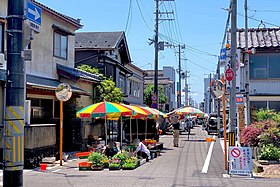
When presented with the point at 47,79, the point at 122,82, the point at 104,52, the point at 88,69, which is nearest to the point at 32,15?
the point at 47,79

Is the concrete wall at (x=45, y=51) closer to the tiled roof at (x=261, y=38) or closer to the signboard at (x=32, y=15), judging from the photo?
the tiled roof at (x=261, y=38)

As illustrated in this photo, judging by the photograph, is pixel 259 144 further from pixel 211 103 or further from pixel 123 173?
pixel 211 103

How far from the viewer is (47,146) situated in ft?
56.0

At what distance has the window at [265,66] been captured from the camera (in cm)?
2267

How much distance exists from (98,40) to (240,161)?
73.0ft

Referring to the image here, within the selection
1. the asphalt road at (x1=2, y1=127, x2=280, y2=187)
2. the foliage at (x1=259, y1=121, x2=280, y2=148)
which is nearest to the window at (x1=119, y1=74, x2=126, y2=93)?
the asphalt road at (x1=2, y1=127, x2=280, y2=187)

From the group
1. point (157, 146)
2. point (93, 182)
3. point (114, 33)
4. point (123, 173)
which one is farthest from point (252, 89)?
point (114, 33)

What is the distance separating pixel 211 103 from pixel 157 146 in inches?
2553

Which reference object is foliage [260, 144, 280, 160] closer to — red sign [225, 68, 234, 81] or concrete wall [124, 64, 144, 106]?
red sign [225, 68, 234, 81]

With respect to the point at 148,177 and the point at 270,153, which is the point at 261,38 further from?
the point at 148,177

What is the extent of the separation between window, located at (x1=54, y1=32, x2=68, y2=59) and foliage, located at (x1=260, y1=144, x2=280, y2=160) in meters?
11.8

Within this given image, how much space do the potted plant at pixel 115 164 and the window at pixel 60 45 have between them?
8.58 metres

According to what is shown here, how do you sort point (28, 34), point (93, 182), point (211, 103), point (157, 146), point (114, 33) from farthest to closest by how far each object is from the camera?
1. point (211, 103)
2. point (114, 33)
3. point (157, 146)
4. point (93, 182)
5. point (28, 34)

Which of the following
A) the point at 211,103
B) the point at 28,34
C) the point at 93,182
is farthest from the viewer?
the point at 211,103
